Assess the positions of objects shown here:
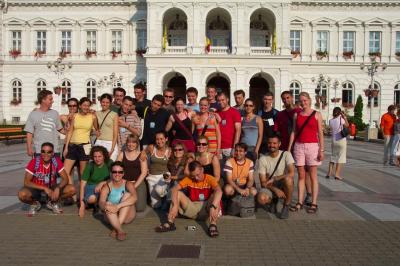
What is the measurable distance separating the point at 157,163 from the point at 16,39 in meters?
43.3

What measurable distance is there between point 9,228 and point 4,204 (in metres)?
2.12

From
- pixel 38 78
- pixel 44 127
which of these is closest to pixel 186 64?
pixel 38 78

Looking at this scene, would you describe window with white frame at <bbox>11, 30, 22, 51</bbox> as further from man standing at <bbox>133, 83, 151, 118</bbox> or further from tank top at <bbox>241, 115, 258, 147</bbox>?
tank top at <bbox>241, 115, 258, 147</bbox>

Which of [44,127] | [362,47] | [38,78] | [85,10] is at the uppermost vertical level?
[85,10]

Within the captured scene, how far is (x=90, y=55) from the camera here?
1818 inches

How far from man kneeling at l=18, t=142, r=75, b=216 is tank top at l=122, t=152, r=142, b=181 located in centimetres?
113

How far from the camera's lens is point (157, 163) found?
936 cm

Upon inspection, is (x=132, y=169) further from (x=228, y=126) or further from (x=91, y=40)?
(x=91, y=40)

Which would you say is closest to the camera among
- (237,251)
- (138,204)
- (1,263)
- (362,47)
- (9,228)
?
(1,263)

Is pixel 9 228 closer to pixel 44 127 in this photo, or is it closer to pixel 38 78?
pixel 44 127

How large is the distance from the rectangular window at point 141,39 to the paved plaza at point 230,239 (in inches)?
1473

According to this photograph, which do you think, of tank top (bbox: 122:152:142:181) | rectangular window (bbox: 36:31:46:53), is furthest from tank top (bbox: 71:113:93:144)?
rectangular window (bbox: 36:31:46:53)

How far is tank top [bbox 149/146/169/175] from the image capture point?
9.34 metres

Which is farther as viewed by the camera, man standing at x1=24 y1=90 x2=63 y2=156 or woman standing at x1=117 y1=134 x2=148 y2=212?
man standing at x1=24 y1=90 x2=63 y2=156
